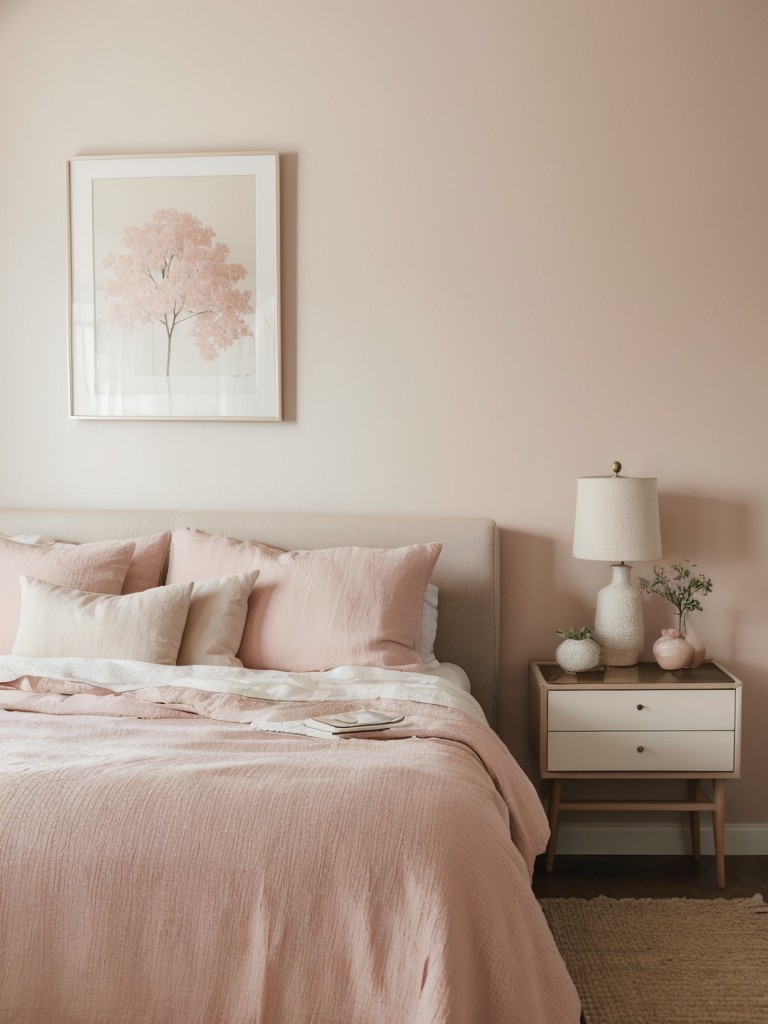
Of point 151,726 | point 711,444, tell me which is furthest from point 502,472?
point 151,726

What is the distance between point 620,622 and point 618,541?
0.29 meters

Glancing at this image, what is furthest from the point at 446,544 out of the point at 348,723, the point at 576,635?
the point at 348,723

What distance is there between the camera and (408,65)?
10.4 ft

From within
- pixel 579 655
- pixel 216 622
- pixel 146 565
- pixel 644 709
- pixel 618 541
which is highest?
pixel 618 541

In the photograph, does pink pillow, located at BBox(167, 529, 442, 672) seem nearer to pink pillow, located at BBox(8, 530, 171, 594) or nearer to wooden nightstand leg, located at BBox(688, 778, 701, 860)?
pink pillow, located at BBox(8, 530, 171, 594)

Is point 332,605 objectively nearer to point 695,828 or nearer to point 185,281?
point 185,281

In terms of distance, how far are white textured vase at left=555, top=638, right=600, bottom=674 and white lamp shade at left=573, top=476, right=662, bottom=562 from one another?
0.27 meters

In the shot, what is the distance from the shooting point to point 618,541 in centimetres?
288

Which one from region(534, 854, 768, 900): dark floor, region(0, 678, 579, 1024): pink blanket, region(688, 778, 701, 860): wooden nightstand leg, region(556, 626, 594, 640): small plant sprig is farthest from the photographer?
region(688, 778, 701, 860): wooden nightstand leg

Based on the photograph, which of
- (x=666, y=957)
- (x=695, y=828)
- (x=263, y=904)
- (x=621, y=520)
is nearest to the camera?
(x=263, y=904)

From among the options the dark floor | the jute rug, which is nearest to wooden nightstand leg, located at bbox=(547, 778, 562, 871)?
the dark floor

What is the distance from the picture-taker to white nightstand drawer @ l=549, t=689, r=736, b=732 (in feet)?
9.25

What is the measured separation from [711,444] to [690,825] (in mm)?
1290

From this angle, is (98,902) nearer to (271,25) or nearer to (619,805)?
(619,805)
